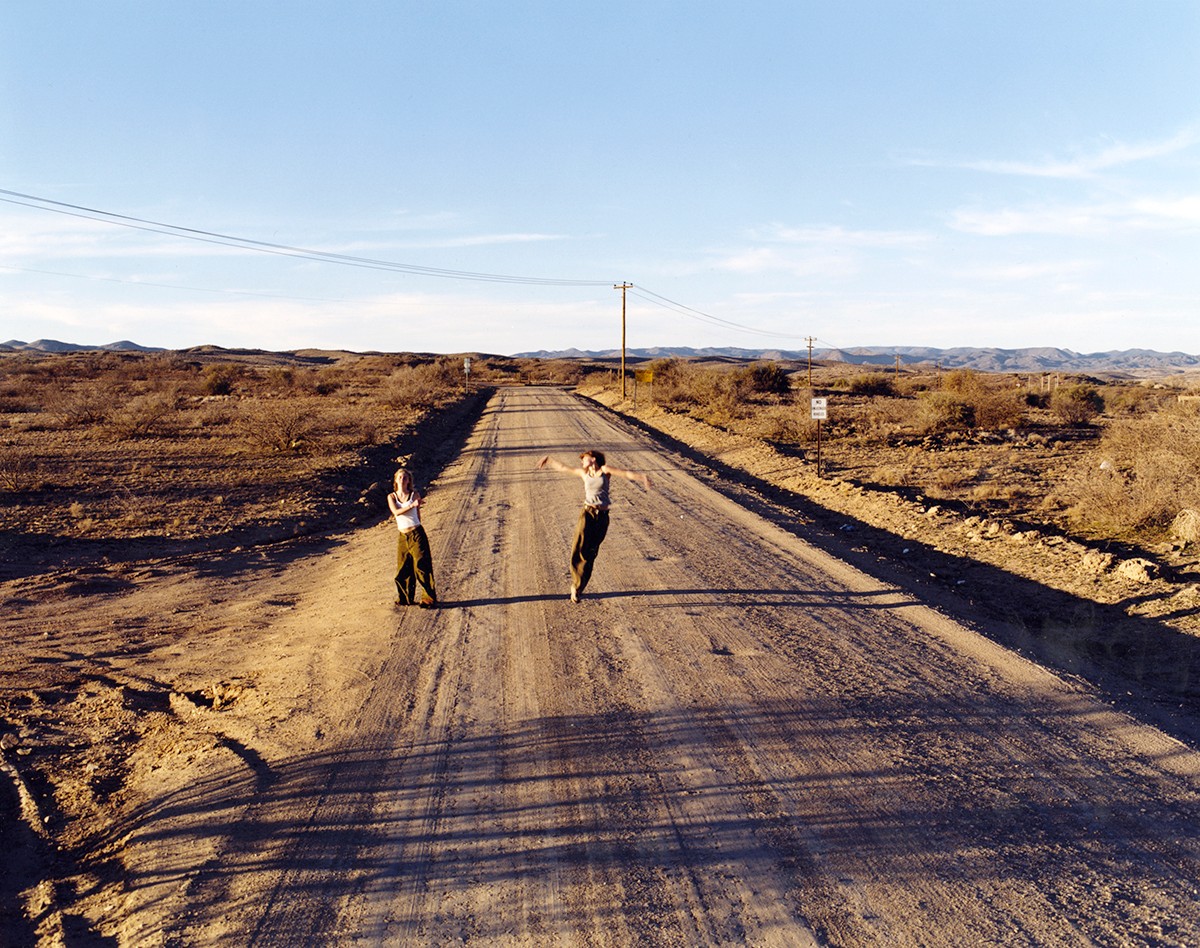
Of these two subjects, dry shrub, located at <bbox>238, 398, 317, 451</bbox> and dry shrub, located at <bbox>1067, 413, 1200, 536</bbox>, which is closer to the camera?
dry shrub, located at <bbox>1067, 413, 1200, 536</bbox>

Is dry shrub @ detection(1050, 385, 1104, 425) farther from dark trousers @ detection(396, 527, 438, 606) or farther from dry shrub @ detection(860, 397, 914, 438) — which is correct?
dark trousers @ detection(396, 527, 438, 606)

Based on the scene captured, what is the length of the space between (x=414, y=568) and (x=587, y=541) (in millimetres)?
1901

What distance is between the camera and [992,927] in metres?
3.80

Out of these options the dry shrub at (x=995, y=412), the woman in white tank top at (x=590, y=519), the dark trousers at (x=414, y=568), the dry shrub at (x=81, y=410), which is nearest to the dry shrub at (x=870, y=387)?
the dry shrub at (x=995, y=412)

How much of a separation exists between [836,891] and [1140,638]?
6.59 meters

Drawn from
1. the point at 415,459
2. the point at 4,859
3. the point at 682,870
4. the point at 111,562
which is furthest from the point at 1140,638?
the point at 415,459

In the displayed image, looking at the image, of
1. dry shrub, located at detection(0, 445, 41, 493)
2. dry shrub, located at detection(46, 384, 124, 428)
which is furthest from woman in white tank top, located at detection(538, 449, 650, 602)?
dry shrub, located at detection(46, 384, 124, 428)

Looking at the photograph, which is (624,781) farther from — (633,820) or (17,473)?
(17,473)

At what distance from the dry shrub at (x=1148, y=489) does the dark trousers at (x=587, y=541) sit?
31.2ft

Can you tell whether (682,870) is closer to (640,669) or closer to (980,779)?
(980,779)

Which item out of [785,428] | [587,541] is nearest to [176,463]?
[587,541]

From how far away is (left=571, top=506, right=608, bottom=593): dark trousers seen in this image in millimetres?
8922

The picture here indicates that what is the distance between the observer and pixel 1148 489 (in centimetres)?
1365

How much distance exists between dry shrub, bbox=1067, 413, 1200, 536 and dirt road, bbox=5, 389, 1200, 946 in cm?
670
